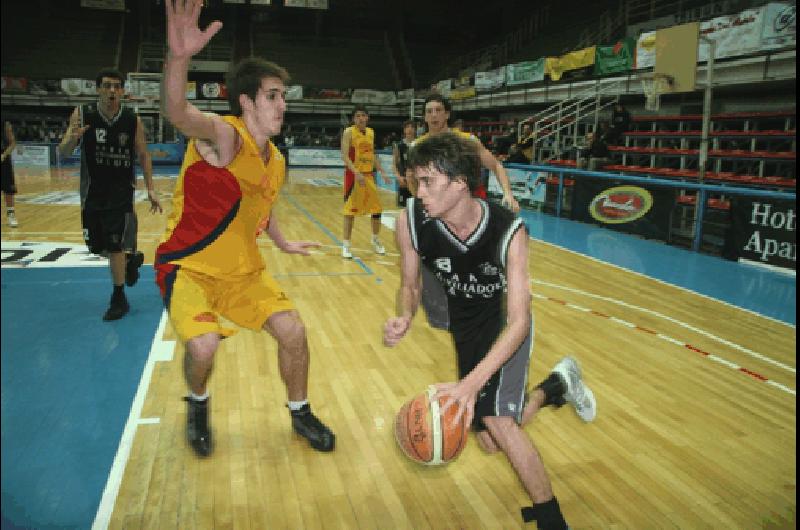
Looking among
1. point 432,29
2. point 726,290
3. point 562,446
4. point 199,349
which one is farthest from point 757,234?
point 432,29

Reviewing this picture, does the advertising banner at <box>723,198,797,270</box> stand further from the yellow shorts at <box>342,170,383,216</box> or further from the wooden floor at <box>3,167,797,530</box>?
the yellow shorts at <box>342,170,383,216</box>

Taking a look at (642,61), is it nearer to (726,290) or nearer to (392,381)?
(726,290)

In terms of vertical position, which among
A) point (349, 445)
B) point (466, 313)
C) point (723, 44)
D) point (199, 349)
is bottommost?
point (349, 445)

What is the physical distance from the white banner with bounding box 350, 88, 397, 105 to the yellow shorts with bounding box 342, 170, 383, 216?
928 inches

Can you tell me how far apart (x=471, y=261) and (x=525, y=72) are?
20.7 m

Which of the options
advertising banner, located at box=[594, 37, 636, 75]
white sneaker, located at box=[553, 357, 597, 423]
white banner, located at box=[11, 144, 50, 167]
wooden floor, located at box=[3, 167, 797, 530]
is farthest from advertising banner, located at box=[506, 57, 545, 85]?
white sneaker, located at box=[553, 357, 597, 423]

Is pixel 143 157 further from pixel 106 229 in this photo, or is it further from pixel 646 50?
pixel 646 50

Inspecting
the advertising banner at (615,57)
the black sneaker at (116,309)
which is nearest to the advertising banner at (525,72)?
the advertising banner at (615,57)

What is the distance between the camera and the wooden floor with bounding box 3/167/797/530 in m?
2.93

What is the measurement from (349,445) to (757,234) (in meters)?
7.45

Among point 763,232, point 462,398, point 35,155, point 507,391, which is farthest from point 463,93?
point 462,398

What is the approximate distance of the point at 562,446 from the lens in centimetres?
360

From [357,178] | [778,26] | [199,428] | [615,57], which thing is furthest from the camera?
[615,57]

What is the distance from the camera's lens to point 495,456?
3455mm
